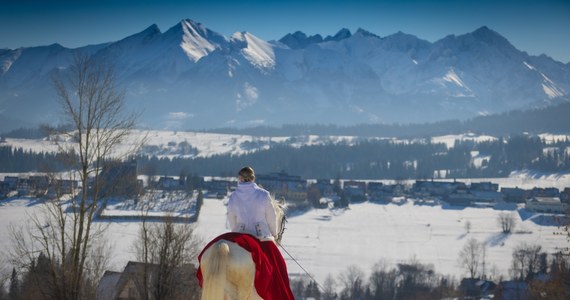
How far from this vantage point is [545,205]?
77.8m

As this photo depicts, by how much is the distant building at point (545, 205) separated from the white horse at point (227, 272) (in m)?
72.2

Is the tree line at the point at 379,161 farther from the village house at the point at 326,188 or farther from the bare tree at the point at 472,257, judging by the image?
the bare tree at the point at 472,257

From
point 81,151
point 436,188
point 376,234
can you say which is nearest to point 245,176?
point 81,151

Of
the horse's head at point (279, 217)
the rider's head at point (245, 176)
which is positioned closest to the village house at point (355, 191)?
the horse's head at point (279, 217)

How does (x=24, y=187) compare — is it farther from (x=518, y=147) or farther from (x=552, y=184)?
(x=518, y=147)

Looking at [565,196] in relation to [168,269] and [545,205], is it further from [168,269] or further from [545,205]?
[168,269]

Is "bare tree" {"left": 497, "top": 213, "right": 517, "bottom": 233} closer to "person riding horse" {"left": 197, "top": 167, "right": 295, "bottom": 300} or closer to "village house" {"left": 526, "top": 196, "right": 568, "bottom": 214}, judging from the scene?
"village house" {"left": 526, "top": 196, "right": 568, "bottom": 214}

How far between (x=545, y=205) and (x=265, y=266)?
246ft

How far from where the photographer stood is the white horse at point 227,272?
736cm

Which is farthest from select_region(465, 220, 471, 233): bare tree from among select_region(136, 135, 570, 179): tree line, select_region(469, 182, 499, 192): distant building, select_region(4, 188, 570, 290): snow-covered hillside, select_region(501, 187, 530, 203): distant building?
select_region(136, 135, 570, 179): tree line

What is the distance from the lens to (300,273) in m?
40.9

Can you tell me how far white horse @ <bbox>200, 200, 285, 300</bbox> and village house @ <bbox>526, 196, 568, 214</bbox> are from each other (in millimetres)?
71828

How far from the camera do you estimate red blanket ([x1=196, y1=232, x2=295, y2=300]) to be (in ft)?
25.0

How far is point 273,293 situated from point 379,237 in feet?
165
